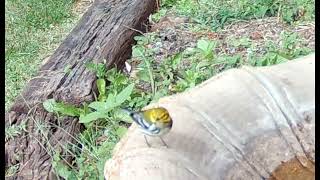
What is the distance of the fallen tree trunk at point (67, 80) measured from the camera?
2971 millimetres

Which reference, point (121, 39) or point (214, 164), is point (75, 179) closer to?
point (214, 164)

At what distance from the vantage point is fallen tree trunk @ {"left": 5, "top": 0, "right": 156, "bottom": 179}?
2.97 m

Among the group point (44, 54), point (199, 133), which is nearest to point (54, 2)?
point (44, 54)

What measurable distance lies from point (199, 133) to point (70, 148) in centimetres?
118

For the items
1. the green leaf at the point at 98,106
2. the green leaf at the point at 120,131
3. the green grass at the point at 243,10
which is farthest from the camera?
the green grass at the point at 243,10

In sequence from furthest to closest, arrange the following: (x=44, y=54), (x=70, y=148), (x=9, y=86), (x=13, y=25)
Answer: (x=13, y=25) < (x=44, y=54) < (x=9, y=86) < (x=70, y=148)

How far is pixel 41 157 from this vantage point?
9.58 feet

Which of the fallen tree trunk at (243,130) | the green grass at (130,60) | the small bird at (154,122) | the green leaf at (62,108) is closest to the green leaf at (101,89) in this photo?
the green grass at (130,60)

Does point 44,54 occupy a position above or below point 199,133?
below

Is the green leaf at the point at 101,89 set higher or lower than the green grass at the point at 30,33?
higher

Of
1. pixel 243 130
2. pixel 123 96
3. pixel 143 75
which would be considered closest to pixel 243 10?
pixel 143 75

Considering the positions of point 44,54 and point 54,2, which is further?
point 54,2

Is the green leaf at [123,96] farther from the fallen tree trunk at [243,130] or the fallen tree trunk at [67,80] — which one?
the fallen tree trunk at [243,130]

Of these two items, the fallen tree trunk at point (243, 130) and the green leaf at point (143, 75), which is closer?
the fallen tree trunk at point (243, 130)
